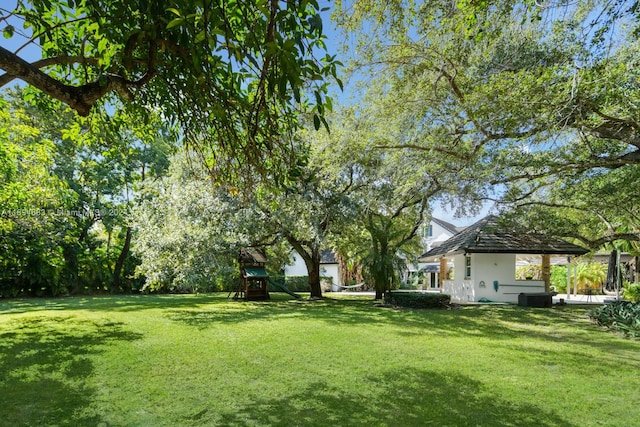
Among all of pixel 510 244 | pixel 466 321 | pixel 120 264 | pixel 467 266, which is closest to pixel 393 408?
pixel 466 321

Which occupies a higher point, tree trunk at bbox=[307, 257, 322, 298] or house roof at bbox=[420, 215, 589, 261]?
house roof at bbox=[420, 215, 589, 261]

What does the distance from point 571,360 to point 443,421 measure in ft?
13.6

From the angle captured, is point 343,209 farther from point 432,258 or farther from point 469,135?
point 432,258

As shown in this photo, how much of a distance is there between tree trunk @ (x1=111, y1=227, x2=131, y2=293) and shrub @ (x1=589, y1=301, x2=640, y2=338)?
74.0ft

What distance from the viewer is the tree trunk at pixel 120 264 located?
2263cm

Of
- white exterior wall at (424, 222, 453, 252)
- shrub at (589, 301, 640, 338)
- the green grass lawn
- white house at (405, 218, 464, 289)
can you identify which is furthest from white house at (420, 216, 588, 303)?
white exterior wall at (424, 222, 453, 252)

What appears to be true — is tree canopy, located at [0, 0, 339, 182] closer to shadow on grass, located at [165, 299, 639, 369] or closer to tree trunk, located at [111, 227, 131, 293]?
shadow on grass, located at [165, 299, 639, 369]

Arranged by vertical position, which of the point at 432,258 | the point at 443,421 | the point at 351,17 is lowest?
the point at 443,421

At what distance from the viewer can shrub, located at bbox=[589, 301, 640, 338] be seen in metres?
9.65

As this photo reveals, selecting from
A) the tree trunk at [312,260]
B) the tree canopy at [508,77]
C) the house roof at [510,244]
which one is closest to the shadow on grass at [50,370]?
the tree canopy at [508,77]

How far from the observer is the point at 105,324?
10289mm

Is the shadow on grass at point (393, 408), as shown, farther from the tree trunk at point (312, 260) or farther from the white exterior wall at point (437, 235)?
the white exterior wall at point (437, 235)

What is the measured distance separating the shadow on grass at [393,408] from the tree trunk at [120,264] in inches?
819

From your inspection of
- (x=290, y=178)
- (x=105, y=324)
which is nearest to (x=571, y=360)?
(x=290, y=178)
